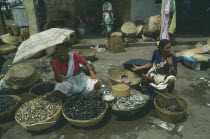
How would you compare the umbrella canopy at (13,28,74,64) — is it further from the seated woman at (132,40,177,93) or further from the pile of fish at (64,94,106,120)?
the seated woman at (132,40,177,93)

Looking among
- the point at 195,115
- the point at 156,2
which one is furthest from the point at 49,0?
the point at 195,115

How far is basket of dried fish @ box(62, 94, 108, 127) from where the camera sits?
342 cm

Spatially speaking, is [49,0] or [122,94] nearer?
[122,94]

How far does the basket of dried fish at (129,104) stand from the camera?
3.63 meters

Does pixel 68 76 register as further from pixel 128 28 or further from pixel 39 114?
pixel 128 28

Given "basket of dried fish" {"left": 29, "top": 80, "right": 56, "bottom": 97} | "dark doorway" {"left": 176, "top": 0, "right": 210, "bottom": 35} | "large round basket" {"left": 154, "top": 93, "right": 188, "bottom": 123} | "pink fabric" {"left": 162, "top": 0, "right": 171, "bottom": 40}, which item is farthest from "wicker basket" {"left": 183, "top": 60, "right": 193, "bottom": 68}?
"dark doorway" {"left": 176, "top": 0, "right": 210, "bottom": 35}

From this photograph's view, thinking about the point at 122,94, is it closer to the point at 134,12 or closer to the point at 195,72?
the point at 195,72

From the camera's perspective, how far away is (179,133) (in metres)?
3.44

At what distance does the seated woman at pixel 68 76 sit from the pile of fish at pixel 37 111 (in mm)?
310

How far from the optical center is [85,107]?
3.71m

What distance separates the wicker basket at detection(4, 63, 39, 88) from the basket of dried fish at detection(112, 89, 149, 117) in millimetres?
2731

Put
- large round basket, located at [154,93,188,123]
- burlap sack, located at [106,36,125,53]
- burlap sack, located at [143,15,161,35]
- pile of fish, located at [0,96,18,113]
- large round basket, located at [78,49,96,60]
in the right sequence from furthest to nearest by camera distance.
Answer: burlap sack, located at [143,15,161,35] → burlap sack, located at [106,36,125,53] → large round basket, located at [78,49,96,60] → pile of fish, located at [0,96,18,113] → large round basket, located at [154,93,188,123]

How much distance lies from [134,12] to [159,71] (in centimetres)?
657

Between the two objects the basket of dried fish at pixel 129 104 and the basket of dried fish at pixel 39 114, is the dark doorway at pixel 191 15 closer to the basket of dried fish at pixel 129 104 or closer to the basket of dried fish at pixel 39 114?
the basket of dried fish at pixel 129 104
